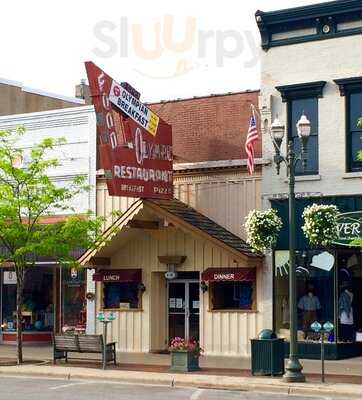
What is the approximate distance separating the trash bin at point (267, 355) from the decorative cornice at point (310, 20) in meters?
9.00

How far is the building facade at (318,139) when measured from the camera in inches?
935

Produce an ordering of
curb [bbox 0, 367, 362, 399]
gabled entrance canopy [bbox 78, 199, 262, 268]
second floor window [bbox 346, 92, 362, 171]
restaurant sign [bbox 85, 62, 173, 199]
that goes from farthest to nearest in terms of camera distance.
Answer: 1. gabled entrance canopy [bbox 78, 199, 262, 268]
2. second floor window [bbox 346, 92, 362, 171]
3. restaurant sign [bbox 85, 62, 173, 199]
4. curb [bbox 0, 367, 362, 399]

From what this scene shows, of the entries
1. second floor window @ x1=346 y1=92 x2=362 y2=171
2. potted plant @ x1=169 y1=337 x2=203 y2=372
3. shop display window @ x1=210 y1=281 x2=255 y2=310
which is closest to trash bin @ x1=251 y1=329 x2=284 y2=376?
potted plant @ x1=169 y1=337 x2=203 y2=372

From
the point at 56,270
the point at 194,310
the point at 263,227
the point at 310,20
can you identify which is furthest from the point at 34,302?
the point at 310,20

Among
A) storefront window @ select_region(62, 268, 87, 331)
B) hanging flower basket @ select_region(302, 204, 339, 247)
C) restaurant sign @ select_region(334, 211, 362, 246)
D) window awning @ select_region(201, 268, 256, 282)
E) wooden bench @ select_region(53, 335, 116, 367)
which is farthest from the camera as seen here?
storefront window @ select_region(62, 268, 87, 331)

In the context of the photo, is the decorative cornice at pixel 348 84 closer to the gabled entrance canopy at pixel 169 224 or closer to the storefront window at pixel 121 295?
the gabled entrance canopy at pixel 169 224

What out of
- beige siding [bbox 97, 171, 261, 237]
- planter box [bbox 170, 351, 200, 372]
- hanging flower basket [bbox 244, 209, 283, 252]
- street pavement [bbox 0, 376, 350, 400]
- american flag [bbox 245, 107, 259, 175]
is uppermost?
american flag [bbox 245, 107, 259, 175]

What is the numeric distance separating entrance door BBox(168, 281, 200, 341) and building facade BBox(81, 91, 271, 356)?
0.03m

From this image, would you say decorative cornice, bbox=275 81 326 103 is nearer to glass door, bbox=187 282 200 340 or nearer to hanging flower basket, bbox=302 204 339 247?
hanging flower basket, bbox=302 204 339 247

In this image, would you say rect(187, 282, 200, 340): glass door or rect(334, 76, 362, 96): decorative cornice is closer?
rect(334, 76, 362, 96): decorative cornice

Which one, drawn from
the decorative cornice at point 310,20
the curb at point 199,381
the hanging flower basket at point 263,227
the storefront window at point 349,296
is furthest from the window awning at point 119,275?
the decorative cornice at point 310,20

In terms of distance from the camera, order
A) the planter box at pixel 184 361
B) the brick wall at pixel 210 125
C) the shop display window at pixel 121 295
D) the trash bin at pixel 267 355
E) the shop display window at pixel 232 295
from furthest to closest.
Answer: the shop display window at pixel 121 295 < the brick wall at pixel 210 125 < the shop display window at pixel 232 295 < the planter box at pixel 184 361 < the trash bin at pixel 267 355

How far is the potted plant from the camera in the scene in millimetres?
20766

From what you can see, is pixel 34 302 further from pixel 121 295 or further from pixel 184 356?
pixel 184 356
